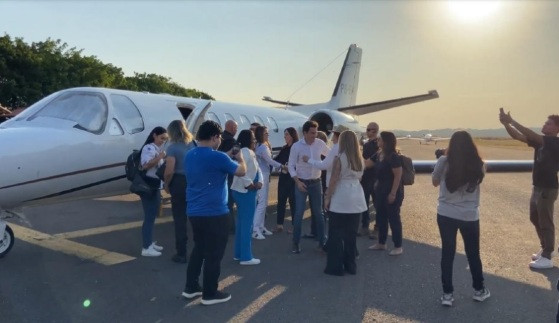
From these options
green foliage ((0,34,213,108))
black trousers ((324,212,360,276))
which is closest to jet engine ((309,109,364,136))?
black trousers ((324,212,360,276))

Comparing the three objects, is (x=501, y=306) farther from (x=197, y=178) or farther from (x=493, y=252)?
(x=197, y=178)

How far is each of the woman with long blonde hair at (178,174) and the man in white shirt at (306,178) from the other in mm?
1462

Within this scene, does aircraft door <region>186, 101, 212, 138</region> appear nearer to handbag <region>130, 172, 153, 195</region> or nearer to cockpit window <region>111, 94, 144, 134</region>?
cockpit window <region>111, 94, 144, 134</region>

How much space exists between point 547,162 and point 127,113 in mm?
5966

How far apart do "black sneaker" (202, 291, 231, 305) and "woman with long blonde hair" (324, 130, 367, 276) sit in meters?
1.49

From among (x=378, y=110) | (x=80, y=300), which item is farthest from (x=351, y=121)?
(x=80, y=300)

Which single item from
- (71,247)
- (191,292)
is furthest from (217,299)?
(71,247)

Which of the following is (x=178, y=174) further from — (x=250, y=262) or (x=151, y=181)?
(x=250, y=262)

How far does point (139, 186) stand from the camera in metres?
6.44

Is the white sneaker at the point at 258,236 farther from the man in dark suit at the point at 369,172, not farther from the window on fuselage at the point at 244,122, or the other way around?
the window on fuselage at the point at 244,122

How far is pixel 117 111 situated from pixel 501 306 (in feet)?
18.9

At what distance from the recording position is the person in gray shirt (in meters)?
4.70

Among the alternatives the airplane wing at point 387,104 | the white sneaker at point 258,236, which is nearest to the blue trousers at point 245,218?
the white sneaker at point 258,236

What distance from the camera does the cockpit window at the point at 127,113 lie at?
759 cm
